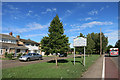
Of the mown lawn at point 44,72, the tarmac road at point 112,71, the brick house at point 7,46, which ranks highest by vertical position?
the brick house at point 7,46

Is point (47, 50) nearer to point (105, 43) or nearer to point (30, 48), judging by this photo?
point (30, 48)

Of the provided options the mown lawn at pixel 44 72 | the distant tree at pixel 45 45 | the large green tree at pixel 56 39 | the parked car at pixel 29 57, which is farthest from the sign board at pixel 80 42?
the parked car at pixel 29 57

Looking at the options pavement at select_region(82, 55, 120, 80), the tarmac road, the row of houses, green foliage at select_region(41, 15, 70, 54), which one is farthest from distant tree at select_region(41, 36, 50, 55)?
the row of houses

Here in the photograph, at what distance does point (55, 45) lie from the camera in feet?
36.3

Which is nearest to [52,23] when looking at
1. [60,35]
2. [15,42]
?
[60,35]

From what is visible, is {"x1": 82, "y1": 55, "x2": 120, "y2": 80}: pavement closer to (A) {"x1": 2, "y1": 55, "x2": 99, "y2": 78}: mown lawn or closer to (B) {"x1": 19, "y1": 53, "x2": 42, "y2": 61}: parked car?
(A) {"x1": 2, "y1": 55, "x2": 99, "y2": 78}: mown lawn

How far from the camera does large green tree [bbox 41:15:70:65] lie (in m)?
11.0

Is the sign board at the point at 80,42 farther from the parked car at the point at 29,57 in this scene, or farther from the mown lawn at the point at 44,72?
the parked car at the point at 29,57

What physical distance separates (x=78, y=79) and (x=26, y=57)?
1272 centimetres

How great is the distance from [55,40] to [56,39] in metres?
0.17

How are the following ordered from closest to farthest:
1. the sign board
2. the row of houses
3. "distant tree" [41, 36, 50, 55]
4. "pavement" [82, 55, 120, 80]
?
"pavement" [82, 55, 120, 80] → "distant tree" [41, 36, 50, 55] → the sign board → the row of houses

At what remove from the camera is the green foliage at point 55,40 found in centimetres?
1105

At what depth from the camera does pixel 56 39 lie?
1110cm

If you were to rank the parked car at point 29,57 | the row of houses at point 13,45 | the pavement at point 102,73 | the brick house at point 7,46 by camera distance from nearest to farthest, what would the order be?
the pavement at point 102,73 → the parked car at point 29,57 → the brick house at point 7,46 → the row of houses at point 13,45
